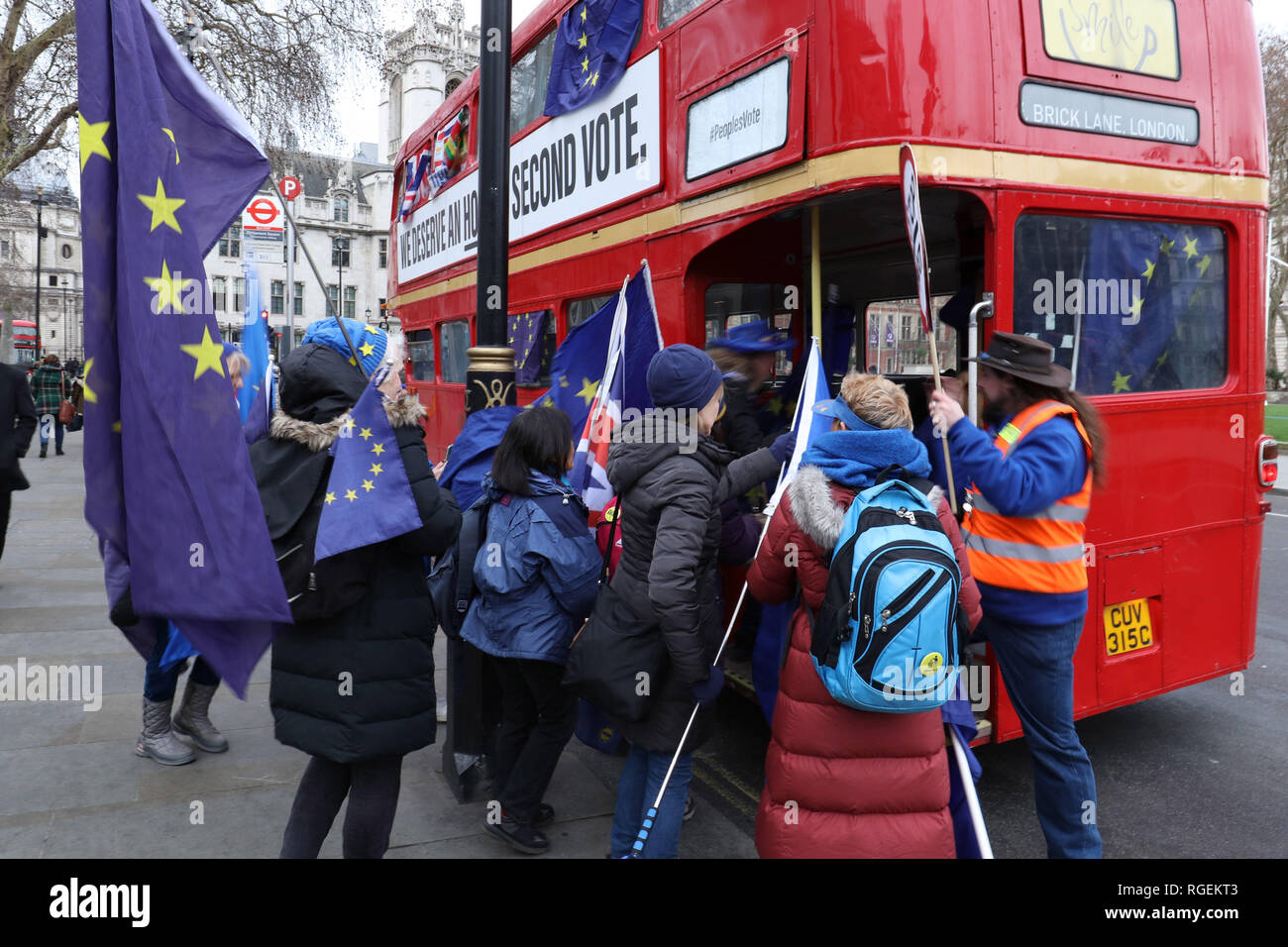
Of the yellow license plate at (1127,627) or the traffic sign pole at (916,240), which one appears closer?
the traffic sign pole at (916,240)

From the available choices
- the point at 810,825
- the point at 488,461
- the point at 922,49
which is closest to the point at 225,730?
→ the point at 488,461

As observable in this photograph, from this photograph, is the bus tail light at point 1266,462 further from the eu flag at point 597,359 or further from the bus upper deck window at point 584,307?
the bus upper deck window at point 584,307

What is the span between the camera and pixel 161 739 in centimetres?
467

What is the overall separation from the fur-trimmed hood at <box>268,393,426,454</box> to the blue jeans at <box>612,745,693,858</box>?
1.43 metres

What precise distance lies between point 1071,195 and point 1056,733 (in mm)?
2226

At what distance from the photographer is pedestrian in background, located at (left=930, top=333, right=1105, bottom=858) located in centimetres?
331

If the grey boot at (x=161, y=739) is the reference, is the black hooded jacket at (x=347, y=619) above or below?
above

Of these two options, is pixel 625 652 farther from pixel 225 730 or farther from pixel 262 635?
pixel 225 730

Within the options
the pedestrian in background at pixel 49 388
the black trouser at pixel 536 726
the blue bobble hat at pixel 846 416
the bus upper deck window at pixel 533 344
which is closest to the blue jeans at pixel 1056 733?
the blue bobble hat at pixel 846 416

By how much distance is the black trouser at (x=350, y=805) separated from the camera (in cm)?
305

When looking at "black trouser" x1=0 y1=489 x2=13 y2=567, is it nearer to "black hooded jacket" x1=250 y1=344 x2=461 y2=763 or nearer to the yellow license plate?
"black hooded jacket" x1=250 y1=344 x2=461 y2=763

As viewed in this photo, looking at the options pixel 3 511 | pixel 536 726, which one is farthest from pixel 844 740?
pixel 3 511

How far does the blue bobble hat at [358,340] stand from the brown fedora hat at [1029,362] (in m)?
2.13

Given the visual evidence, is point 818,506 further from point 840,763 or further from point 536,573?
point 536,573
